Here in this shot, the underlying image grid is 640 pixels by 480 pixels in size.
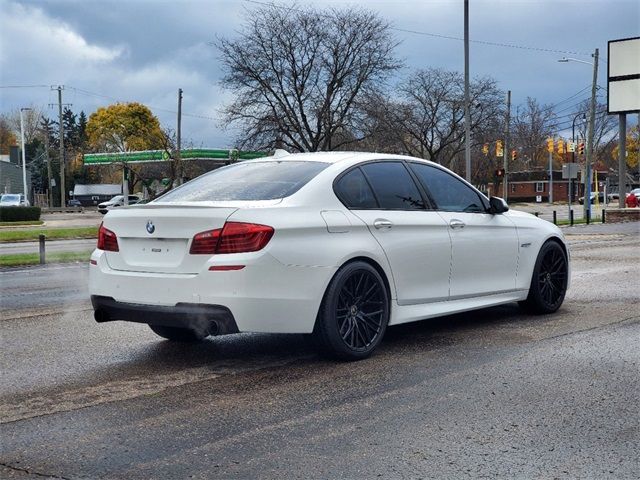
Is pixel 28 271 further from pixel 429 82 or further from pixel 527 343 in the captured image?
pixel 429 82

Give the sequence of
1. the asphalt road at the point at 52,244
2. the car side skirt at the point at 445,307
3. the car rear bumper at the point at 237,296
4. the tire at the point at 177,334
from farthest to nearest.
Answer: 1. the asphalt road at the point at 52,244
2. the tire at the point at 177,334
3. the car side skirt at the point at 445,307
4. the car rear bumper at the point at 237,296

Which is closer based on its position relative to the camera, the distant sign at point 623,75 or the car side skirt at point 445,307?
the car side skirt at point 445,307

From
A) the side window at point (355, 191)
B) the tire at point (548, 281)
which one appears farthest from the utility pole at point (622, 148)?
the side window at point (355, 191)

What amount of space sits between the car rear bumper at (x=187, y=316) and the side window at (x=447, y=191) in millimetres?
2470

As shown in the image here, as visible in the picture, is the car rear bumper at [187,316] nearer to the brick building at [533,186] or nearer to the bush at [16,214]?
the bush at [16,214]

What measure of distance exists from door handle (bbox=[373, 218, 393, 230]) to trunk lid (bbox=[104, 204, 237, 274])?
1202 millimetres

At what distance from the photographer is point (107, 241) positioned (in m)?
5.94

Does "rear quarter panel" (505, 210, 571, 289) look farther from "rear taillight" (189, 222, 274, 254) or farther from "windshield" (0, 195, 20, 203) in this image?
"windshield" (0, 195, 20, 203)

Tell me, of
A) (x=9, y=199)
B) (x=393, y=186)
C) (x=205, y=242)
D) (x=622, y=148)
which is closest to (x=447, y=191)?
(x=393, y=186)

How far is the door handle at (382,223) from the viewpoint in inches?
237

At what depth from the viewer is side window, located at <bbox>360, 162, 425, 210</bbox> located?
20.9 feet

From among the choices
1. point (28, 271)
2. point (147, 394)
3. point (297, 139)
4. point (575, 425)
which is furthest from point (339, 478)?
point (297, 139)

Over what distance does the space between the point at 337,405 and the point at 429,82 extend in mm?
55131

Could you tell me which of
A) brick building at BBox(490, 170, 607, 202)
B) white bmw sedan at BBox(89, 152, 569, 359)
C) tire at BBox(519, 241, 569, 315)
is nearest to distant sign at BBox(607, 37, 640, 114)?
tire at BBox(519, 241, 569, 315)
